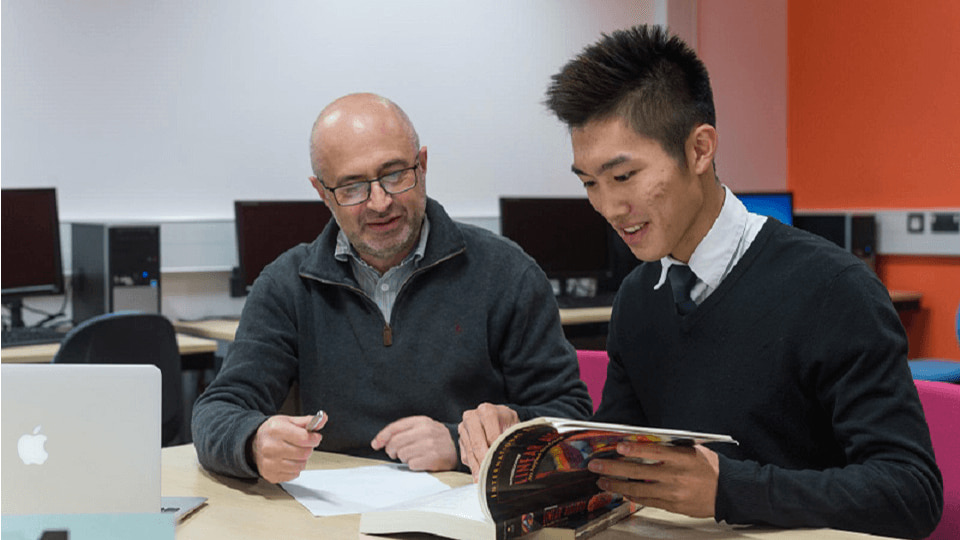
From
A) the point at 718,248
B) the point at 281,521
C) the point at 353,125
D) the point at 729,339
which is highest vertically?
the point at 353,125

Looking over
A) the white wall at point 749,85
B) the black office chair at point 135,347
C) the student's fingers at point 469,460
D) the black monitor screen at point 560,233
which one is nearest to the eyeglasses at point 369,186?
the student's fingers at point 469,460

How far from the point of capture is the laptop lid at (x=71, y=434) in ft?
3.82

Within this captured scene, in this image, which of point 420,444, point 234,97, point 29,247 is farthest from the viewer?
point 234,97

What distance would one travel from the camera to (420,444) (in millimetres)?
1622

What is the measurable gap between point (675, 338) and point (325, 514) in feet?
1.80

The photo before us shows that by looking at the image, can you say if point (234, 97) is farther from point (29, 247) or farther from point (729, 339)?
point (729, 339)

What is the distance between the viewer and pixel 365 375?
193 cm

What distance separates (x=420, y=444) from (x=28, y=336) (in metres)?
2.46

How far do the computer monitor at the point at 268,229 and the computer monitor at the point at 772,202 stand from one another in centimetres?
213

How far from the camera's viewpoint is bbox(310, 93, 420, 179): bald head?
6.25 ft

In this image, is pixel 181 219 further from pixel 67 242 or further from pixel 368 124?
pixel 368 124

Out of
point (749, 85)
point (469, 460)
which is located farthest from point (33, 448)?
point (749, 85)

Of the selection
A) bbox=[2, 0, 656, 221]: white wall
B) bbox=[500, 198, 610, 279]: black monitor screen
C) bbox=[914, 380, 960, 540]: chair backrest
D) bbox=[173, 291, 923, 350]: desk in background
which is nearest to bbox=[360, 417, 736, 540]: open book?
bbox=[914, 380, 960, 540]: chair backrest

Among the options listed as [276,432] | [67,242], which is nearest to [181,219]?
[67,242]
